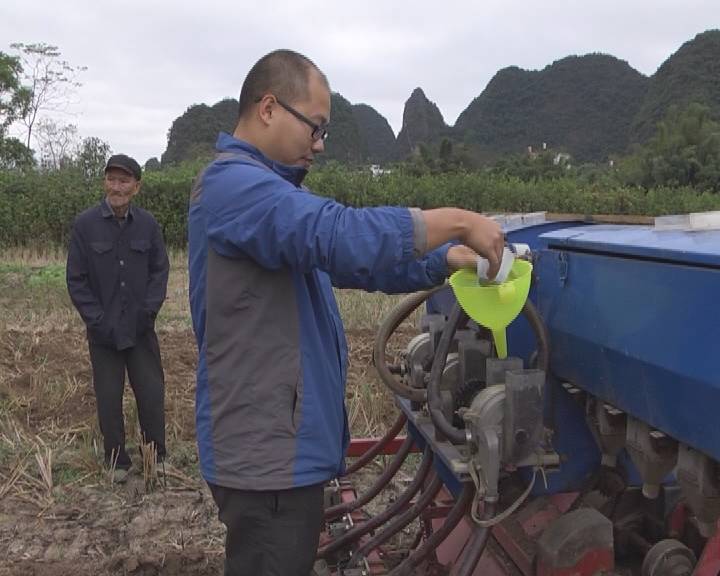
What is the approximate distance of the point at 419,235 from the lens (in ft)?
5.72

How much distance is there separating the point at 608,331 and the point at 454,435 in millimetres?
524

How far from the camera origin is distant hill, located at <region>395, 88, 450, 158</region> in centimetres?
6688

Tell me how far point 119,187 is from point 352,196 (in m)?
13.1

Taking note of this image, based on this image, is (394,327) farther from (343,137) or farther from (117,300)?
(343,137)

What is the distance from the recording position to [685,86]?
50.6 m

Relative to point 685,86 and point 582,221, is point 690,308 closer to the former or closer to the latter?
point 582,221

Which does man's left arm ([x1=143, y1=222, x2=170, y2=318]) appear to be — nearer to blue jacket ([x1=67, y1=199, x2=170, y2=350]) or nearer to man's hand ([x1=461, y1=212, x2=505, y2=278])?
blue jacket ([x1=67, y1=199, x2=170, y2=350])

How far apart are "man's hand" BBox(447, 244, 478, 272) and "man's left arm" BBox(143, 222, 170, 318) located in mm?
2811

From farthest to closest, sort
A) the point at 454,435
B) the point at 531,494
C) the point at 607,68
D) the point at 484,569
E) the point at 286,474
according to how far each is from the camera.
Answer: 1. the point at 607,68
2. the point at 484,569
3. the point at 531,494
4. the point at 454,435
5. the point at 286,474

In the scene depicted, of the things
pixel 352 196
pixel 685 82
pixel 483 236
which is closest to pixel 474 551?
pixel 483 236

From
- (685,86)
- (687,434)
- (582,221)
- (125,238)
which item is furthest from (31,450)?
(685,86)

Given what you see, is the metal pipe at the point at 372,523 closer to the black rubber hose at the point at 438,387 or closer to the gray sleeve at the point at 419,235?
the black rubber hose at the point at 438,387

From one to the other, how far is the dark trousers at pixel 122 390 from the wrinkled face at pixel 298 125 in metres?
2.74

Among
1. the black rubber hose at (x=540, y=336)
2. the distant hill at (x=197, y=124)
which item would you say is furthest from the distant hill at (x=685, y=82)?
the black rubber hose at (x=540, y=336)
